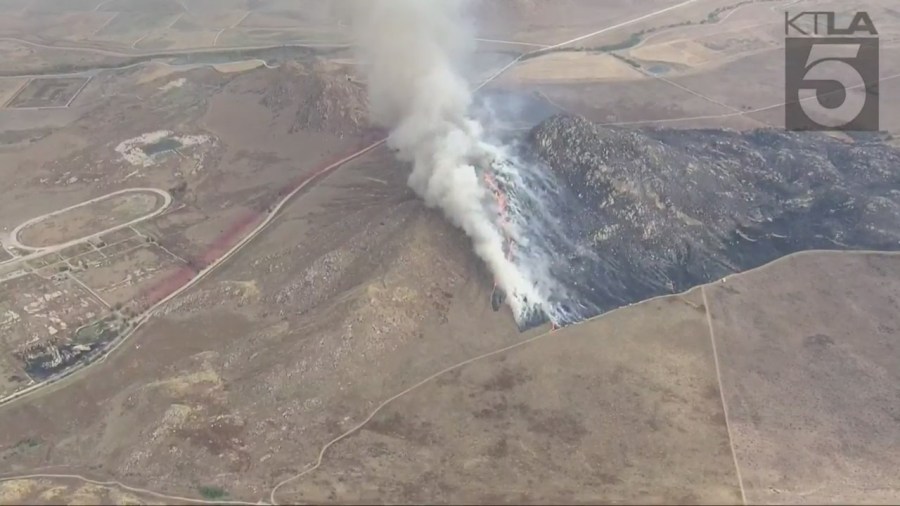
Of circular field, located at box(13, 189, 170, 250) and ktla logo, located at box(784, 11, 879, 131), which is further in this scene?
ktla logo, located at box(784, 11, 879, 131)

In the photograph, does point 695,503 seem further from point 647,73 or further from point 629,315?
point 647,73

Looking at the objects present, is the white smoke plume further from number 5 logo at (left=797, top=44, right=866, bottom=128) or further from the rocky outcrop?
number 5 logo at (left=797, top=44, right=866, bottom=128)

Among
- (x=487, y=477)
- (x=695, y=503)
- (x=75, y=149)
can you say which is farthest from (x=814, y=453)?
(x=75, y=149)

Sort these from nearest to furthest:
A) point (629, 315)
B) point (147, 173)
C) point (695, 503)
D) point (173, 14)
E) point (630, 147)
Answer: point (695, 503), point (629, 315), point (630, 147), point (147, 173), point (173, 14)

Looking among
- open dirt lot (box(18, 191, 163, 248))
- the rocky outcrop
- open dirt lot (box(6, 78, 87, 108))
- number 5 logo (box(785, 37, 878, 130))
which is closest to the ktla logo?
number 5 logo (box(785, 37, 878, 130))

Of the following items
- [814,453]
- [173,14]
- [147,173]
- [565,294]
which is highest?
[173,14]
